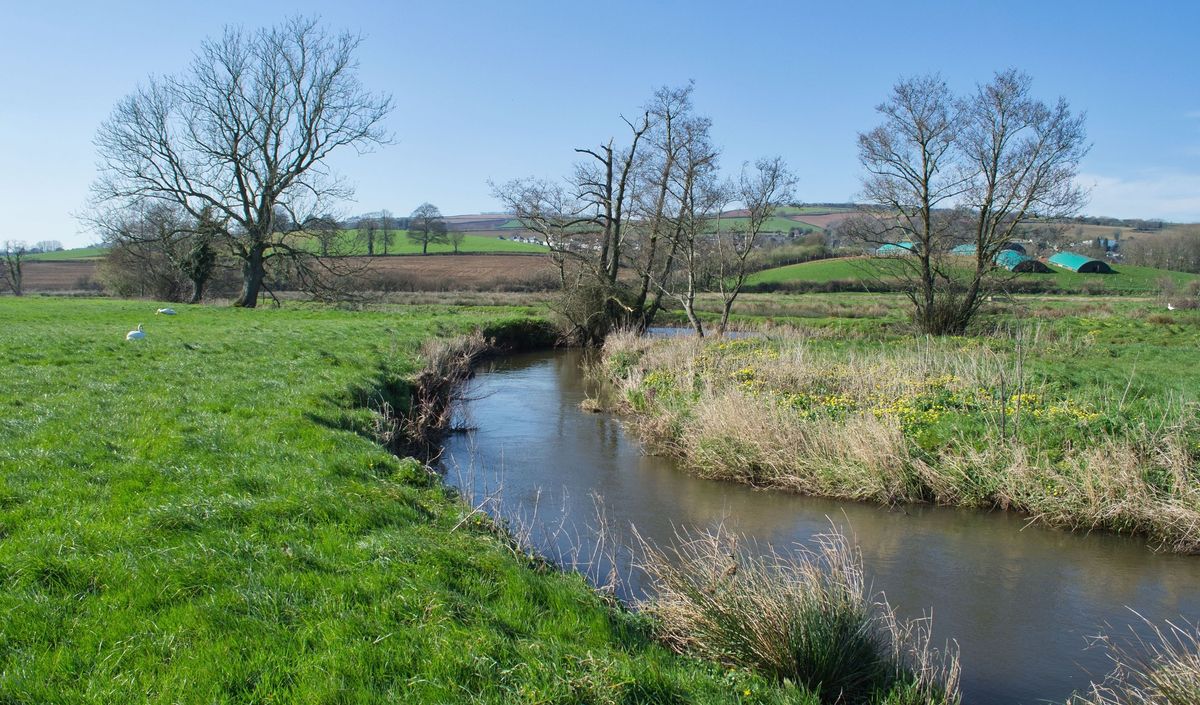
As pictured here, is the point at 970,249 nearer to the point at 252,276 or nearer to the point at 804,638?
the point at 804,638

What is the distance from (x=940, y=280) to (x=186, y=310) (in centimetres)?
2651

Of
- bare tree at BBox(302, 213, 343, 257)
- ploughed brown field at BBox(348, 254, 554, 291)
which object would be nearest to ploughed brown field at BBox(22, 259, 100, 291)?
ploughed brown field at BBox(348, 254, 554, 291)

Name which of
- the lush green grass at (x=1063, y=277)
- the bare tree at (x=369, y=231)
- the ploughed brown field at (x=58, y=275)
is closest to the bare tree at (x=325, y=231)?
the bare tree at (x=369, y=231)

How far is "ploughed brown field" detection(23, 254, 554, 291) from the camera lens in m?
49.9

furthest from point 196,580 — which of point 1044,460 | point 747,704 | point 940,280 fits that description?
point 940,280

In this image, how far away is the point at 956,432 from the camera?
10.7 meters

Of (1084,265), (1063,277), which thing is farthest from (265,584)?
(1084,265)

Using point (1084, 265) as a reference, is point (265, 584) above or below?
below

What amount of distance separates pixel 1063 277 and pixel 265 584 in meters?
59.3

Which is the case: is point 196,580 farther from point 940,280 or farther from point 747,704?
point 940,280

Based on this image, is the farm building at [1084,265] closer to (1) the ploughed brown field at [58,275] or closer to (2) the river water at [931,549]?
(2) the river water at [931,549]

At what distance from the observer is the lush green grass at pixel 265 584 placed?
4.05 meters

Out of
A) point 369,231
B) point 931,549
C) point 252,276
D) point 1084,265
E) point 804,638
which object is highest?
point 369,231

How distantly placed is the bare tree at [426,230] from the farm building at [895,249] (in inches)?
2027
